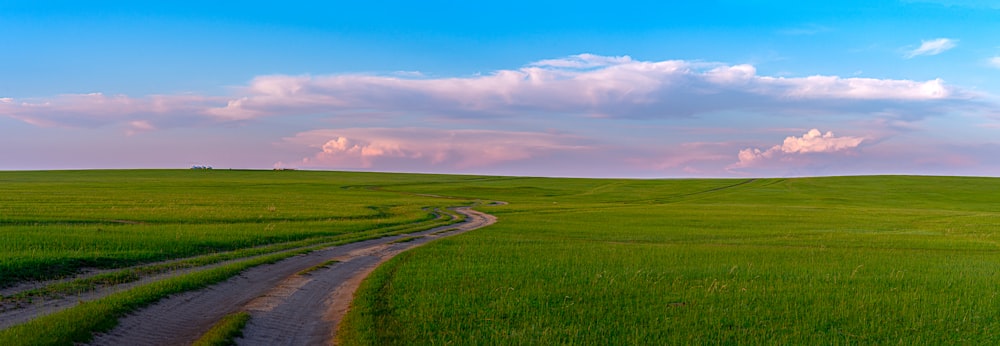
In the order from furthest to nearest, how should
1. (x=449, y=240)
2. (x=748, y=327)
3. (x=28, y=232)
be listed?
(x=449, y=240)
(x=28, y=232)
(x=748, y=327)

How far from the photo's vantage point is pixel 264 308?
14484mm

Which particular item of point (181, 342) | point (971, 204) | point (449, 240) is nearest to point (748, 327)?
point (181, 342)

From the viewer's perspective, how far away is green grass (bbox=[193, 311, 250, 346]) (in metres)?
11.4

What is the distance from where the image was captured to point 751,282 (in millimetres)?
18984

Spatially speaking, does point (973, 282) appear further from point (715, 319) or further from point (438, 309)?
point (438, 309)

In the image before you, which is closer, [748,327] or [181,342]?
[181,342]

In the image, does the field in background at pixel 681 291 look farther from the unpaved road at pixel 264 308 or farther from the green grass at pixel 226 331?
the green grass at pixel 226 331

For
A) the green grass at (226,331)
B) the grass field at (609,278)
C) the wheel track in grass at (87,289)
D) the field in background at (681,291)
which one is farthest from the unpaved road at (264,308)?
the wheel track in grass at (87,289)

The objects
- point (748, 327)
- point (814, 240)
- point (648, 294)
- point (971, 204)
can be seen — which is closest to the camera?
point (748, 327)

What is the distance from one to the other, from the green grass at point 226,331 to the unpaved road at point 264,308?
0.15 meters

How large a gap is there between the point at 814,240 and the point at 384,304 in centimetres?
2977

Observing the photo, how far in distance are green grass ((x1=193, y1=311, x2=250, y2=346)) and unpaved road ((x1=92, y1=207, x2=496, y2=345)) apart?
15 centimetres

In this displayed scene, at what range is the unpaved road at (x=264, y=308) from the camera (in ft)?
39.6

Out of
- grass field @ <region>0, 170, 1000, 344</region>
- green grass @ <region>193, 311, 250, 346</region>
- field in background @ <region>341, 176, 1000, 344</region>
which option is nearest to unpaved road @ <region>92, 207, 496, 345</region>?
green grass @ <region>193, 311, 250, 346</region>
